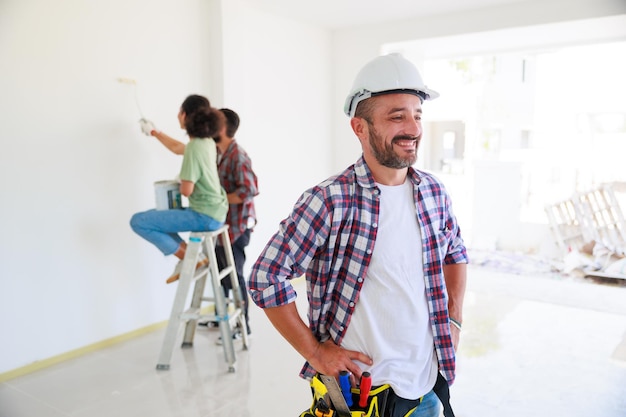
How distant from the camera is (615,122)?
7.33 m

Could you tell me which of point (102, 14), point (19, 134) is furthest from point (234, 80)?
point (19, 134)

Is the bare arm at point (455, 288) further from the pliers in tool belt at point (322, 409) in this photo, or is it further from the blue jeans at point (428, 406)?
the pliers in tool belt at point (322, 409)

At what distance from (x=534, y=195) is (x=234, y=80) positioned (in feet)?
Answer: 19.1

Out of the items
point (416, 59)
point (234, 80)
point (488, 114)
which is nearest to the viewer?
point (234, 80)

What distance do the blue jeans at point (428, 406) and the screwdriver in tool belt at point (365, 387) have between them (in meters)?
0.22

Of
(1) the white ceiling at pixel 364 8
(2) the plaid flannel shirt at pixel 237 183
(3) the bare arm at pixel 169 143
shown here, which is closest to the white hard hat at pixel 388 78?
(2) the plaid flannel shirt at pixel 237 183

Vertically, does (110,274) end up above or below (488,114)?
below

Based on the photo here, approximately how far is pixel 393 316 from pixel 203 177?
6.70 feet

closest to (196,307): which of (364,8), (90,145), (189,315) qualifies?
(189,315)

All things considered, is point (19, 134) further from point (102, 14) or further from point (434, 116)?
point (434, 116)

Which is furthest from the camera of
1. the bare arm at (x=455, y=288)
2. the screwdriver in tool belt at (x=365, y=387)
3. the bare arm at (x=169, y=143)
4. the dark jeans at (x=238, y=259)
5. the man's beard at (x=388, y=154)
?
the dark jeans at (x=238, y=259)

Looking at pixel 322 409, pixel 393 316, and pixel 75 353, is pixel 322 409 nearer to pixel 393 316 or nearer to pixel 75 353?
pixel 393 316

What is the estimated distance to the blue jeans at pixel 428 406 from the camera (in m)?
1.31

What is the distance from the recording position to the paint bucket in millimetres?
3068
